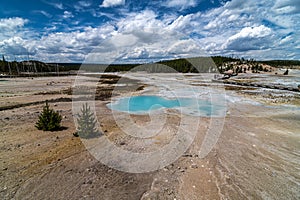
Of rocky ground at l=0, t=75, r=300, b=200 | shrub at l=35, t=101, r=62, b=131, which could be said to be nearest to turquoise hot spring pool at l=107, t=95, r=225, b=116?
rocky ground at l=0, t=75, r=300, b=200

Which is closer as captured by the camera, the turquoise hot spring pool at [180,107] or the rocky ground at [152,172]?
the rocky ground at [152,172]

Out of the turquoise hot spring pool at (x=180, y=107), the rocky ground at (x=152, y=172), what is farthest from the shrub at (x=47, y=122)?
the turquoise hot spring pool at (x=180, y=107)

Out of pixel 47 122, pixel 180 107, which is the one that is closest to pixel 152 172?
pixel 47 122

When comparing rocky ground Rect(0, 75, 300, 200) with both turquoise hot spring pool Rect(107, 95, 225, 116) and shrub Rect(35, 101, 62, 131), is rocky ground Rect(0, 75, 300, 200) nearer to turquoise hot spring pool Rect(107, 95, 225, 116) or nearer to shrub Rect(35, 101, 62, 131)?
shrub Rect(35, 101, 62, 131)

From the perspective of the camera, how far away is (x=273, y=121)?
18.0 meters

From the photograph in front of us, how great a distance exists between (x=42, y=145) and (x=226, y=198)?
990 centimetres

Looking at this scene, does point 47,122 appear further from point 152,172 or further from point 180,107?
point 180,107

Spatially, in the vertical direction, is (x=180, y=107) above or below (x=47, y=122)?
below

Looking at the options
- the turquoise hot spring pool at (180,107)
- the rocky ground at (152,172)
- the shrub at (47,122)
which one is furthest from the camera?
the turquoise hot spring pool at (180,107)

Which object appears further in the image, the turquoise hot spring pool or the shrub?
the turquoise hot spring pool

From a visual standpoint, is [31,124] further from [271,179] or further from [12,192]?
[271,179]

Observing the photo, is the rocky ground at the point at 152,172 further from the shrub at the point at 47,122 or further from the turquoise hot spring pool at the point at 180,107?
the turquoise hot spring pool at the point at 180,107

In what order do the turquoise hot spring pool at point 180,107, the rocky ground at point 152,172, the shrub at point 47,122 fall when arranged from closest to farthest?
the rocky ground at point 152,172
the shrub at point 47,122
the turquoise hot spring pool at point 180,107

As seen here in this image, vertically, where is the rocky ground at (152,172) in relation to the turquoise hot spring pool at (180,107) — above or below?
above
